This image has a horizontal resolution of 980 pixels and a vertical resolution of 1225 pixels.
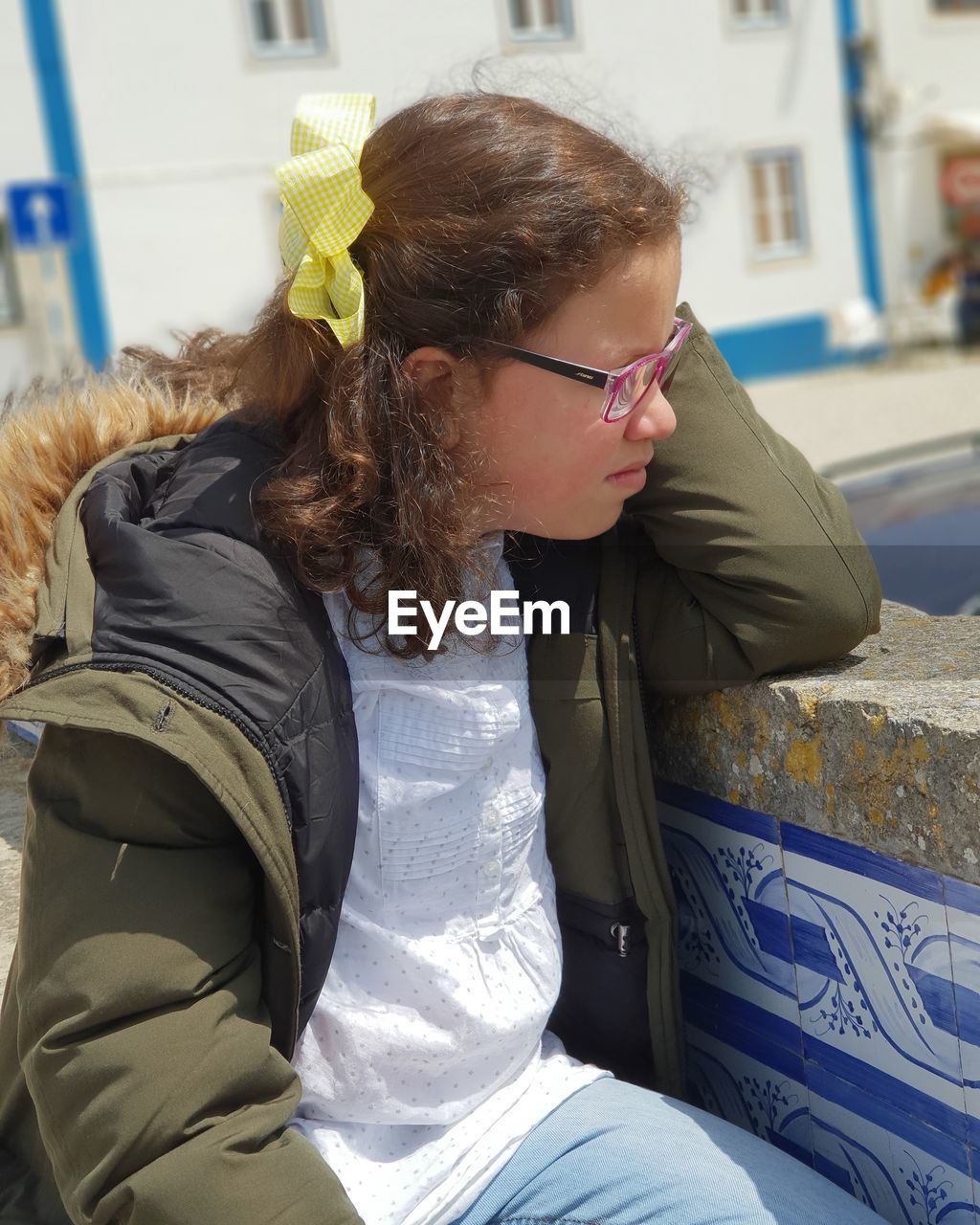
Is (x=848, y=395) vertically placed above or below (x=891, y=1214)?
below

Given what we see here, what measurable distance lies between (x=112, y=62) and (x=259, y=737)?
1502 centimetres

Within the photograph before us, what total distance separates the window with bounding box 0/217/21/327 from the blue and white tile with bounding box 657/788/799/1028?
14.7 meters

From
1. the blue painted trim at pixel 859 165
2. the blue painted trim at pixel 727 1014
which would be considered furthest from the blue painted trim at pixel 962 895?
the blue painted trim at pixel 859 165

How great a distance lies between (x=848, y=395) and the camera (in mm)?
15672

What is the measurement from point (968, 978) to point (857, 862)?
0.17 meters

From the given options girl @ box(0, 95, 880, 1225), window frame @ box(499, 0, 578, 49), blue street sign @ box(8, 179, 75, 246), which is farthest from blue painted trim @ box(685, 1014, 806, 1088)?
window frame @ box(499, 0, 578, 49)

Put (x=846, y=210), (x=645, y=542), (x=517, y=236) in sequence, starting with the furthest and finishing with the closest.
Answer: (x=846, y=210)
(x=645, y=542)
(x=517, y=236)

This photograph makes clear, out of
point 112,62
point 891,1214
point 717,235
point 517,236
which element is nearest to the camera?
point 517,236

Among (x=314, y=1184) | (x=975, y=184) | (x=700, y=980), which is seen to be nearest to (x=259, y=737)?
(x=314, y=1184)

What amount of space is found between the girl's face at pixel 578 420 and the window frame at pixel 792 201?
1833 centimetres

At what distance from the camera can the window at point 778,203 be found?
755 inches

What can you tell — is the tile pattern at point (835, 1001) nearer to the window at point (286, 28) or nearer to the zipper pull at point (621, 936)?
the zipper pull at point (621, 936)

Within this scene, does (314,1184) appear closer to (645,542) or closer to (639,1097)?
(639,1097)

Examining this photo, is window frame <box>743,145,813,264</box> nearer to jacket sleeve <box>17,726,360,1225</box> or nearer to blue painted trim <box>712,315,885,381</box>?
blue painted trim <box>712,315,885,381</box>
